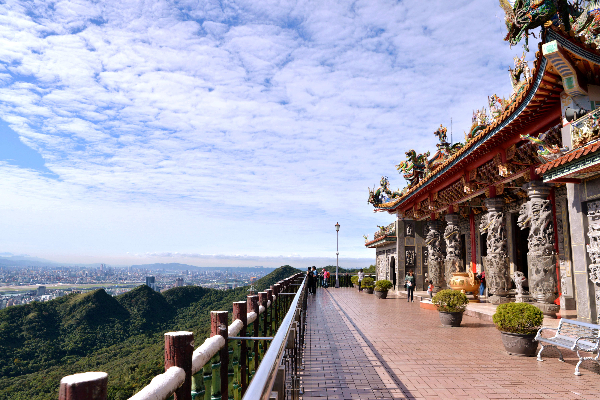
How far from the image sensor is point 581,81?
7246 mm

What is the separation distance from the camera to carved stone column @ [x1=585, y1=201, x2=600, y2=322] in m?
6.79

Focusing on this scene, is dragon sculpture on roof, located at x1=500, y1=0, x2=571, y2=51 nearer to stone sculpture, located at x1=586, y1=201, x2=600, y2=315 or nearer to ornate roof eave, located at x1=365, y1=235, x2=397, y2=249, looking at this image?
stone sculpture, located at x1=586, y1=201, x2=600, y2=315

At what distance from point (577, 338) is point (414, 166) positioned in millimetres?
13412

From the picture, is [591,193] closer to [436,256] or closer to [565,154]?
[565,154]

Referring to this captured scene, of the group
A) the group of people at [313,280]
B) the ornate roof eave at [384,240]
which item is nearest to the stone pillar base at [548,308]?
the group of people at [313,280]

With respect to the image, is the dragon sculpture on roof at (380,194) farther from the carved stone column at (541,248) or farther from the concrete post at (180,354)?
the concrete post at (180,354)

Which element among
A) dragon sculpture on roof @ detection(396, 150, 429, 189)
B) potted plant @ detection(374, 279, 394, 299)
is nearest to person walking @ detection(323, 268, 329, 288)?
potted plant @ detection(374, 279, 394, 299)

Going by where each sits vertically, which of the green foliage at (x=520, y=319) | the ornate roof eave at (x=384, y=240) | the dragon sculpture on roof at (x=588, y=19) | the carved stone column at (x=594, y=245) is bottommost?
the green foliage at (x=520, y=319)

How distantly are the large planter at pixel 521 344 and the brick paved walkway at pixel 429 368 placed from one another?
0.14 meters

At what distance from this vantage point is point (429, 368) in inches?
242

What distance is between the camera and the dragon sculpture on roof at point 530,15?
689cm

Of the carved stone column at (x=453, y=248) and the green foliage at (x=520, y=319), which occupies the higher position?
the carved stone column at (x=453, y=248)

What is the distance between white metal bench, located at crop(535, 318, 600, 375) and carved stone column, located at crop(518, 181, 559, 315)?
2804 millimetres

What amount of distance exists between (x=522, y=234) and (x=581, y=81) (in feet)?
30.6
